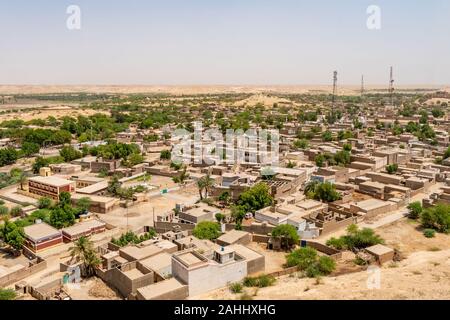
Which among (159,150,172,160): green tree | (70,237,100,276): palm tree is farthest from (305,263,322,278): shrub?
(159,150,172,160): green tree

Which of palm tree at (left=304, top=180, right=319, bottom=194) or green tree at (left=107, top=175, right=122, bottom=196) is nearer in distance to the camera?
palm tree at (left=304, top=180, right=319, bottom=194)

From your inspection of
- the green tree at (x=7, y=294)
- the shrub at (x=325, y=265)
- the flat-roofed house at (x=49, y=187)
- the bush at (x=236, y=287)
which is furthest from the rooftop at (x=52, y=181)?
the shrub at (x=325, y=265)

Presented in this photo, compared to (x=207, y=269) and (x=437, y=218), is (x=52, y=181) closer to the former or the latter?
(x=207, y=269)

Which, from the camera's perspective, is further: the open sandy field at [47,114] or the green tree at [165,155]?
Answer: the open sandy field at [47,114]

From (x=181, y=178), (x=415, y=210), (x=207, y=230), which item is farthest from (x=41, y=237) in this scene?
(x=415, y=210)

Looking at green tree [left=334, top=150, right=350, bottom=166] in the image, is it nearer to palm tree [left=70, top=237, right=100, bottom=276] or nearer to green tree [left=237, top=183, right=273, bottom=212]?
green tree [left=237, top=183, right=273, bottom=212]

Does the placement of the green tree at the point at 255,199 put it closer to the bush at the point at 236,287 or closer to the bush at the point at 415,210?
the bush at the point at 415,210

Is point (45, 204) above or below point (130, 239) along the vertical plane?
above
